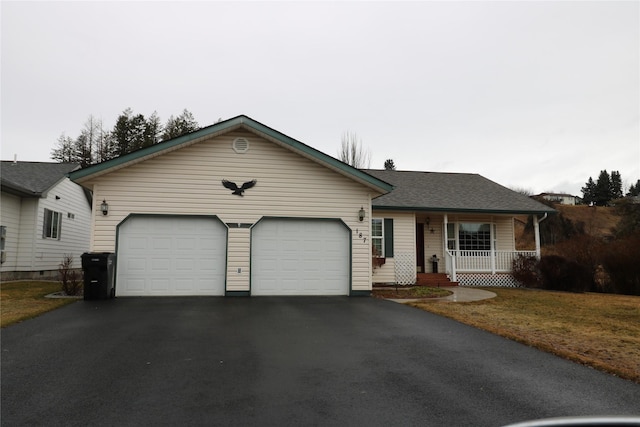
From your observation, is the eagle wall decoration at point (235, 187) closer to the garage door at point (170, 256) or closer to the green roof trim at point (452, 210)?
the garage door at point (170, 256)

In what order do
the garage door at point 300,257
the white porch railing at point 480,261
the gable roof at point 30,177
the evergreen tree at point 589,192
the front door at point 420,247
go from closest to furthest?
1. the garage door at point 300,257
2. the gable roof at point 30,177
3. the white porch railing at point 480,261
4. the front door at point 420,247
5. the evergreen tree at point 589,192

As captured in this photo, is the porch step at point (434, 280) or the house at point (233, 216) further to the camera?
the porch step at point (434, 280)

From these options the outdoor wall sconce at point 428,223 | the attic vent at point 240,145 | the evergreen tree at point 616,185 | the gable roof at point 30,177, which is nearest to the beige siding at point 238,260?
the attic vent at point 240,145

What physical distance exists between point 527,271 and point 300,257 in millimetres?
10337

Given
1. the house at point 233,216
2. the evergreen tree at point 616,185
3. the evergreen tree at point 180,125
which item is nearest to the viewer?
the house at point 233,216

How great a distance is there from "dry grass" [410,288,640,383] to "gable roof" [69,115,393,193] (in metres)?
4.44

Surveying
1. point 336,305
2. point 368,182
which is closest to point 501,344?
point 336,305

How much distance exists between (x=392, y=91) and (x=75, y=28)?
12616 mm

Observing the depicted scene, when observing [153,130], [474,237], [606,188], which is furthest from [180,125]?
[606,188]

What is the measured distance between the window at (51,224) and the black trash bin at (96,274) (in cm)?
981

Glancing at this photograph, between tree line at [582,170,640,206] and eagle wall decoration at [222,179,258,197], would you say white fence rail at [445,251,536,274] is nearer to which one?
eagle wall decoration at [222,179,258,197]

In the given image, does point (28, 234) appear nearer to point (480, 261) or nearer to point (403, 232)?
point (403, 232)

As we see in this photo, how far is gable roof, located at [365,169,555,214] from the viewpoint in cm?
1696

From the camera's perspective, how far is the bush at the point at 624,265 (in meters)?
14.9
